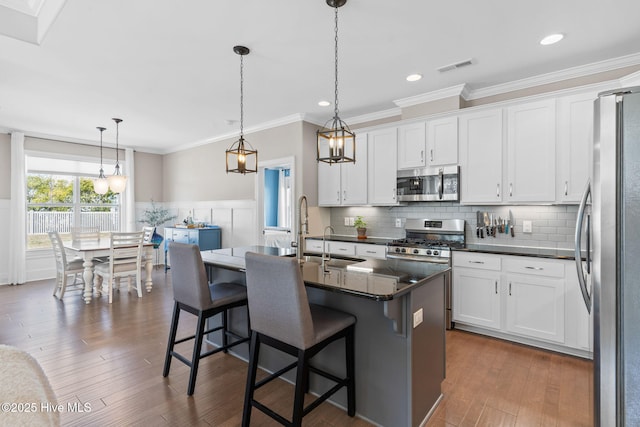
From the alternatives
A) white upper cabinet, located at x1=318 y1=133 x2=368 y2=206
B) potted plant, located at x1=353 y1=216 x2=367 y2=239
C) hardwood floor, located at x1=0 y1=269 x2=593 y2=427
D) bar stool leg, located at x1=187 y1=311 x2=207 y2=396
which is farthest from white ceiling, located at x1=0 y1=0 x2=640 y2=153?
hardwood floor, located at x1=0 y1=269 x2=593 y2=427

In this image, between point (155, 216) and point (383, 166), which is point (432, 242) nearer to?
point (383, 166)

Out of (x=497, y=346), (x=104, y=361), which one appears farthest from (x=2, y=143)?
(x=497, y=346)

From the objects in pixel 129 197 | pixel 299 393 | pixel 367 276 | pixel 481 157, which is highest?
pixel 481 157

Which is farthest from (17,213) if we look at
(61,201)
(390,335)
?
(390,335)

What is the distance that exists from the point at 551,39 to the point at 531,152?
106 cm

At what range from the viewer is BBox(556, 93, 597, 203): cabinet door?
9.96 ft

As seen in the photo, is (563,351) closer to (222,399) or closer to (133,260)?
(222,399)

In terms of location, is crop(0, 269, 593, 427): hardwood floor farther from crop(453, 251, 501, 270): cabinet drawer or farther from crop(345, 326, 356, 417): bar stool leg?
crop(453, 251, 501, 270): cabinet drawer

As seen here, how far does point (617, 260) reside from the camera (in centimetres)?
140

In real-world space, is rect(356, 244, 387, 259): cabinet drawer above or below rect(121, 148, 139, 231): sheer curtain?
below

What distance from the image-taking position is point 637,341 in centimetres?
136

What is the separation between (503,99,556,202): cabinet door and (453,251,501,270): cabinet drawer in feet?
2.18

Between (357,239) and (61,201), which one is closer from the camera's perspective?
(357,239)

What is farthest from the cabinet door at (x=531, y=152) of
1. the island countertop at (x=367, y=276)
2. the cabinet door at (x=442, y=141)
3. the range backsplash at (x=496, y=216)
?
the island countertop at (x=367, y=276)
